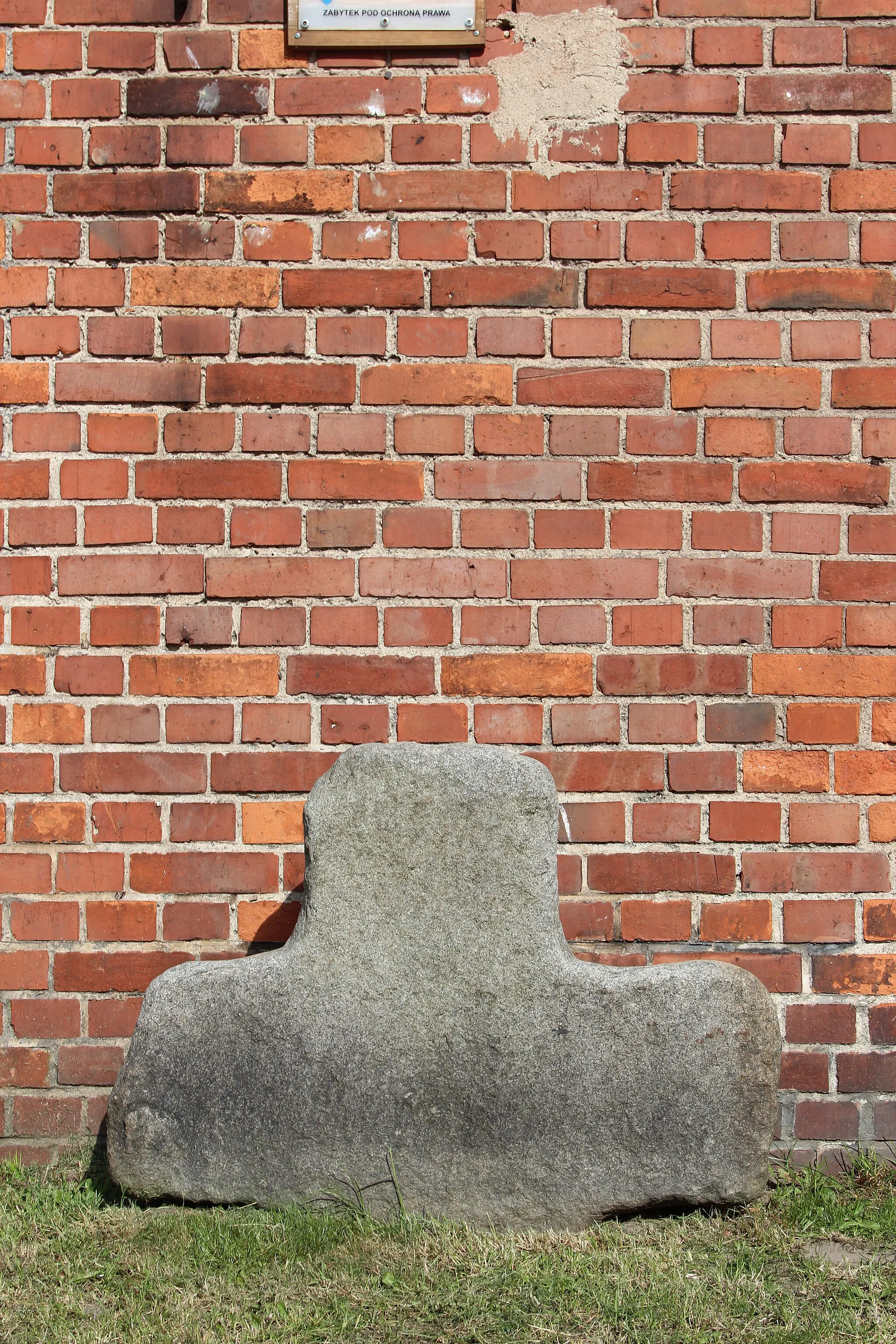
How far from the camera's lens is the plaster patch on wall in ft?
8.07

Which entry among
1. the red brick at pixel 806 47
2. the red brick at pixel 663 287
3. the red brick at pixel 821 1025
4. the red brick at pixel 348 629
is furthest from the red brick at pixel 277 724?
the red brick at pixel 806 47

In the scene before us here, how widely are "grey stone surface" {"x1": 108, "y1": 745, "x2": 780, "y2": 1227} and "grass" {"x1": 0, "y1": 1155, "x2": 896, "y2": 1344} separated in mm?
75

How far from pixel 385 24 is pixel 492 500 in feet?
3.62

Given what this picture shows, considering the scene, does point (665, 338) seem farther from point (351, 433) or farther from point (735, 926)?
point (735, 926)

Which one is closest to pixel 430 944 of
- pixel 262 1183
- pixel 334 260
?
pixel 262 1183

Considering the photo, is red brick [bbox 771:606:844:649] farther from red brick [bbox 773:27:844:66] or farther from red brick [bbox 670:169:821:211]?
red brick [bbox 773:27:844:66]

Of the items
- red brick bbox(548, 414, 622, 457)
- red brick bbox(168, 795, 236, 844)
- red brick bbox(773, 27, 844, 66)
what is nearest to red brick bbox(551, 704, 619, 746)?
red brick bbox(548, 414, 622, 457)

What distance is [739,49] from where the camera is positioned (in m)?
2.46

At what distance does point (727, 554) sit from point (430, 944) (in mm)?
1092

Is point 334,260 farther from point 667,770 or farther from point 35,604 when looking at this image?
point 667,770

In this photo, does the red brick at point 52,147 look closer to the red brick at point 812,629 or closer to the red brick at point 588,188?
the red brick at point 588,188

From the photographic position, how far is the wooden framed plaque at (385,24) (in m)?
2.46

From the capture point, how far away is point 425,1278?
198cm

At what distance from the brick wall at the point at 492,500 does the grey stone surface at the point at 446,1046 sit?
291mm
